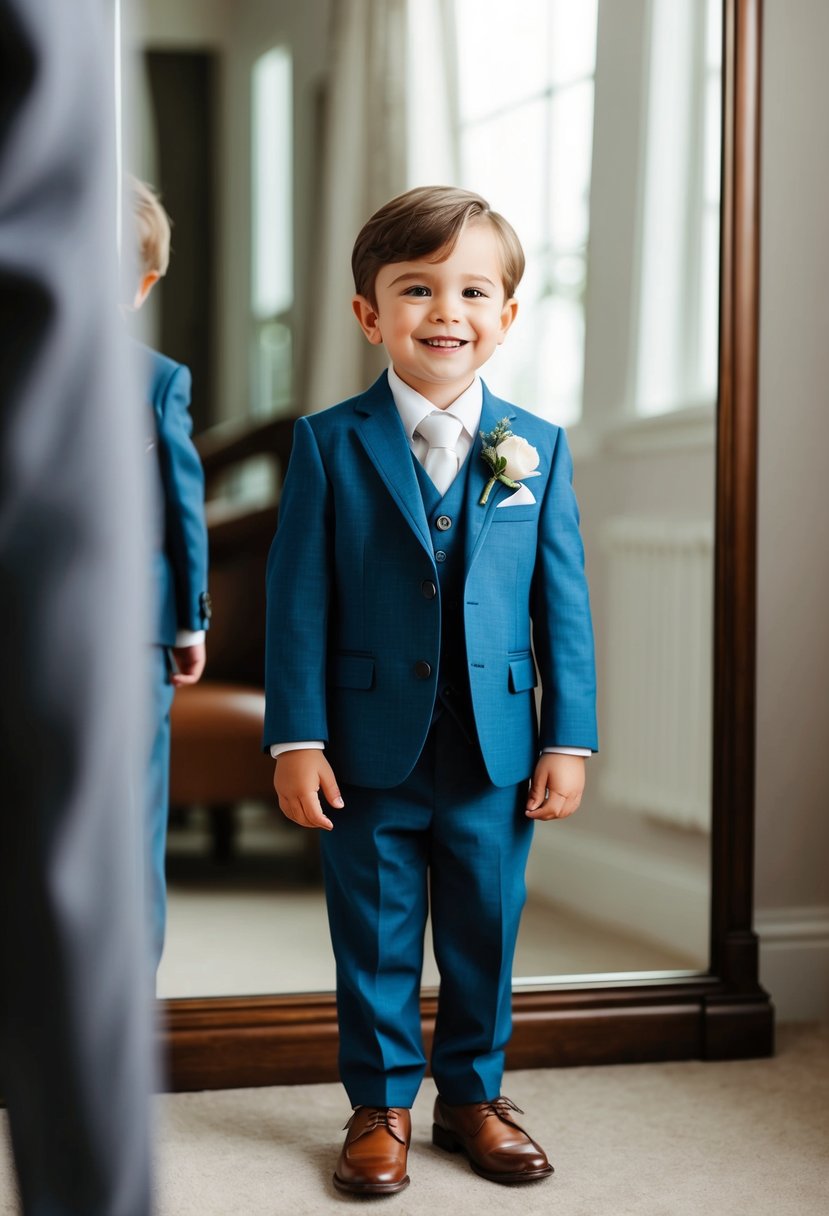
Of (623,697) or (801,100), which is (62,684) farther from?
(801,100)

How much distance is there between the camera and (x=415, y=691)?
142 cm

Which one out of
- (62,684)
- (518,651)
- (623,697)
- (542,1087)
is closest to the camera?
(62,684)

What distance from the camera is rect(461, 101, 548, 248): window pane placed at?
70.2 inches

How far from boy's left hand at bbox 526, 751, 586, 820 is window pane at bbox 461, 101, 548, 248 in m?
0.73

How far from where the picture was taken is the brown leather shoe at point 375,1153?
1.42 metres

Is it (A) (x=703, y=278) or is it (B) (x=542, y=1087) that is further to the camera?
(A) (x=703, y=278)

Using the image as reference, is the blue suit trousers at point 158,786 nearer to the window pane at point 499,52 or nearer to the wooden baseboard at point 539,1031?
the wooden baseboard at point 539,1031

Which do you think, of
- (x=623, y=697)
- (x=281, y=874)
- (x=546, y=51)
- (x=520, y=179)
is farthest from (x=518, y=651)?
(x=546, y=51)

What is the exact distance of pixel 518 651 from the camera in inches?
58.0

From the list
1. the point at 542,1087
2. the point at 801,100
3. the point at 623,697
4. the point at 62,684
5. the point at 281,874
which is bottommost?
the point at 542,1087

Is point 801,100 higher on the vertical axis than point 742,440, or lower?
higher

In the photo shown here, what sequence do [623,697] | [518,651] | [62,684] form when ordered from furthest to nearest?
[623,697], [518,651], [62,684]

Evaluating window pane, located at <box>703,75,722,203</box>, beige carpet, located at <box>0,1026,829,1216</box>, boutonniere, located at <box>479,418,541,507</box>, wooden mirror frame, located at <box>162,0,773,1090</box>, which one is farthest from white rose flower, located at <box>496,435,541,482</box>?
beige carpet, located at <box>0,1026,829,1216</box>

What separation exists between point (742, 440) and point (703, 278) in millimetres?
240
